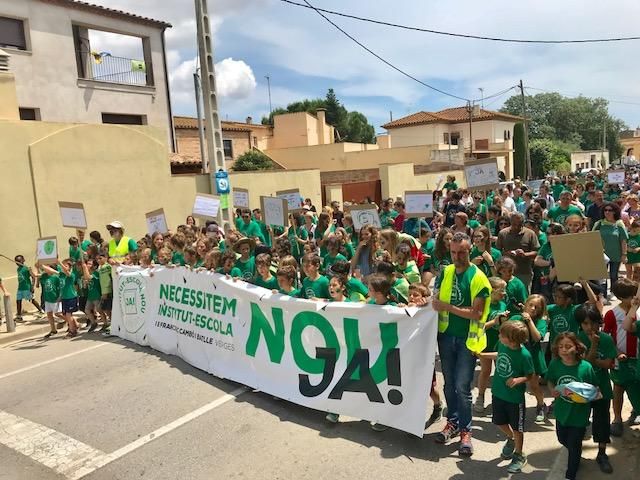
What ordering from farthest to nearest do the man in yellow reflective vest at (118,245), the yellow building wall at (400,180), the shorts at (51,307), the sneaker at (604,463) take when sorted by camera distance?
the yellow building wall at (400,180), the man in yellow reflective vest at (118,245), the shorts at (51,307), the sneaker at (604,463)

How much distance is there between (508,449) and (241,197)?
30.4ft

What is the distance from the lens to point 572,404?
152 inches

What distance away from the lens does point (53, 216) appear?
12.9 m

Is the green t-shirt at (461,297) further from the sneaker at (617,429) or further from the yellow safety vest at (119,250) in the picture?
the yellow safety vest at (119,250)

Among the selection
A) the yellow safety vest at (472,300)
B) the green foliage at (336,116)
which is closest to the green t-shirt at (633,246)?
the yellow safety vest at (472,300)

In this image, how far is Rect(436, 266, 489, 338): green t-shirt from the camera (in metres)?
4.34

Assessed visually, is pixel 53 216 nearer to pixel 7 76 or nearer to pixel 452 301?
pixel 7 76

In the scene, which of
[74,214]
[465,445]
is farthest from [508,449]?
[74,214]

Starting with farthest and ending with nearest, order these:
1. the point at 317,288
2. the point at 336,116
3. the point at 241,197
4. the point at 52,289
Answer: the point at 336,116, the point at 241,197, the point at 52,289, the point at 317,288

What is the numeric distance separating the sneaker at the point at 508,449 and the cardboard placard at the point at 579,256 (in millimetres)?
1671

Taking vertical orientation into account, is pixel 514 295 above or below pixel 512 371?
above

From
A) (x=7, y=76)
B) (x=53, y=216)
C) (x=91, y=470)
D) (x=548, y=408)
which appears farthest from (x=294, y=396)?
(x=7, y=76)

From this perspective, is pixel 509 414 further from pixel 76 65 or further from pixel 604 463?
pixel 76 65

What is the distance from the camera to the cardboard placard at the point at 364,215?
9250mm
